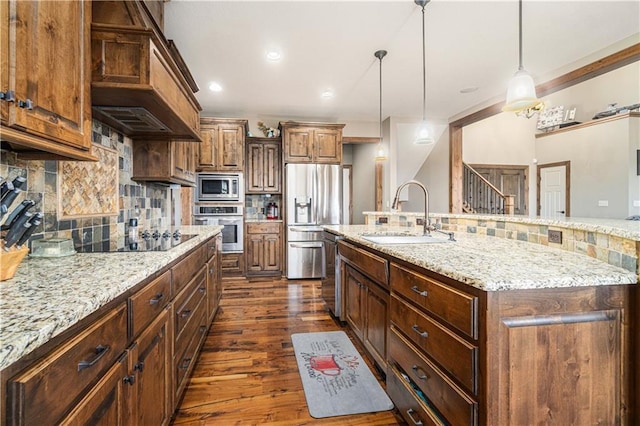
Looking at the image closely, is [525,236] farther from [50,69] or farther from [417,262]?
[50,69]

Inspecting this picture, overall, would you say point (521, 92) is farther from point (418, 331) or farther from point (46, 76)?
point (46, 76)

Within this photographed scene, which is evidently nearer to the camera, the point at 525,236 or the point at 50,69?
the point at 50,69

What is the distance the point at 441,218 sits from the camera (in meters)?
2.66

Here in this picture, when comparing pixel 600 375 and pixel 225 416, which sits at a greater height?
pixel 600 375

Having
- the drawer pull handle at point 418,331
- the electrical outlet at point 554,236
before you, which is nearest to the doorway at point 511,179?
the electrical outlet at point 554,236

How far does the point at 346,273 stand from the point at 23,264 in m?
2.05

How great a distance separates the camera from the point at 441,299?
1.22 meters

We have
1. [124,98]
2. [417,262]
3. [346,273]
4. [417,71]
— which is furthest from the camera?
[417,71]

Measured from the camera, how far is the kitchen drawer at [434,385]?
3.52ft

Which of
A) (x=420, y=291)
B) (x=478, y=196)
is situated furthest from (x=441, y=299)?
(x=478, y=196)

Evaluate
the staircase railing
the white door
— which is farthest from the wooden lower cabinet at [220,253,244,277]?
the white door

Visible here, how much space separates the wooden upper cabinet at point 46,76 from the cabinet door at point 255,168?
144 inches

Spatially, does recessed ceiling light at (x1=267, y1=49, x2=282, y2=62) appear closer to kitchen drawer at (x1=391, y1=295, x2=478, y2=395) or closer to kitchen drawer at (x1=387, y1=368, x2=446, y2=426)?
kitchen drawer at (x1=391, y1=295, x2=478, y2=395)

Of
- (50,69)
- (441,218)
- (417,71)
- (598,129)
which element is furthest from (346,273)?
(598,129)
